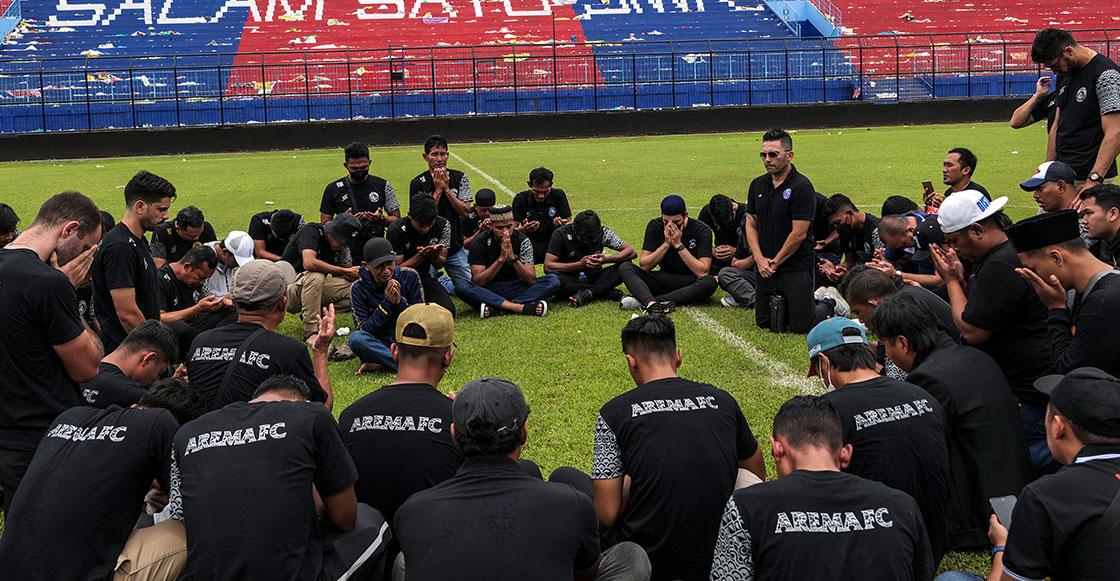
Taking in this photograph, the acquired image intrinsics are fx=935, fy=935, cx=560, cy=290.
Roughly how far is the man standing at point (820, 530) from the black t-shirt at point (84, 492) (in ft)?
8.92

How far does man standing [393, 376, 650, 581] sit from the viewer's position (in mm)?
3633

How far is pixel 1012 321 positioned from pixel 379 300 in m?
5.88

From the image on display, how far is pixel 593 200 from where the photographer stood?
19.8m

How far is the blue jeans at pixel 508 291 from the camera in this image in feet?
36.0

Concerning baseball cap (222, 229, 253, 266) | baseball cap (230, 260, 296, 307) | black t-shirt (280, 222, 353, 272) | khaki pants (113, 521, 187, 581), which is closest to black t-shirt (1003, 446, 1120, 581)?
khaki pants (113, 521, 187, 581)

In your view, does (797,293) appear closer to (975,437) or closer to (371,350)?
(371,350)

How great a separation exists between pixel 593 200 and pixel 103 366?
14663 millimetres

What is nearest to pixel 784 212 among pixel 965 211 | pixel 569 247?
pixel 569 247

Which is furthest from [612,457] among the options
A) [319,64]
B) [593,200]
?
[319,64]

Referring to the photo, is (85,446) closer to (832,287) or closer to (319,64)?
(832,287)

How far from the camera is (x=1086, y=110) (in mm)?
9344

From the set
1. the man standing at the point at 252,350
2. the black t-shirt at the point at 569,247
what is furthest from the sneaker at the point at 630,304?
the man standing at the point at 252,350

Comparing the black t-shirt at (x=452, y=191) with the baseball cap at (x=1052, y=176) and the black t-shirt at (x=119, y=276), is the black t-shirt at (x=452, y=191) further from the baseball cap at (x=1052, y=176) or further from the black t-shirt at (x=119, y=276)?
the baseball cap at (x=1052, y=176)

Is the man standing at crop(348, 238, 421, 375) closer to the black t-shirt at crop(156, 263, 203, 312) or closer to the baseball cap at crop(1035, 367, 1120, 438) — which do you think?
the black t-shirt at crop(156, 263, 203, 312)
